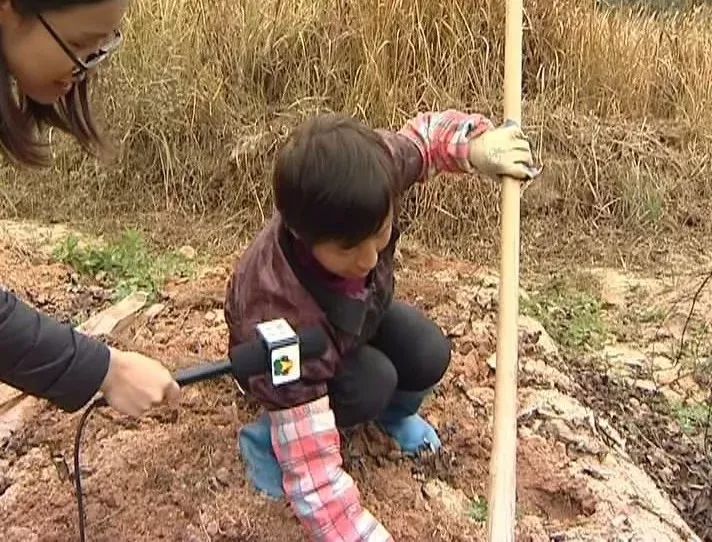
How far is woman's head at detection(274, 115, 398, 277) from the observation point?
75.0 inches

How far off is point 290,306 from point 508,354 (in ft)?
1.28

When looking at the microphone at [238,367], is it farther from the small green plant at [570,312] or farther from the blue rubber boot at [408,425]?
the small green plant at [570,312]

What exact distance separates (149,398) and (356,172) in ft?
1.64

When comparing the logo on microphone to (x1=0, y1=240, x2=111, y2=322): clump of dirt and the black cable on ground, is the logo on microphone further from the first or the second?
(x1=0, y1=240, x2=111, y2=322): clump of dirt

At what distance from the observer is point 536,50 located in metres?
4.23

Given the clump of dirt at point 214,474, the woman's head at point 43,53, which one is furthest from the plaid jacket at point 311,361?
the woman's head at point 43,53

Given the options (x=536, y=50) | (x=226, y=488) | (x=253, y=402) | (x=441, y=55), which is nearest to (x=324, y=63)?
(x=441, y=55)

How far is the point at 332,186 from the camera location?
6.24 ft

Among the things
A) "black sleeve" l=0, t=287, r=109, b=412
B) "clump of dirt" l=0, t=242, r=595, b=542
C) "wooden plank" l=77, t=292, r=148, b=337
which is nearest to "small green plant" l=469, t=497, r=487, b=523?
"clump of dirt" l=0, t=242, r=595, b=542

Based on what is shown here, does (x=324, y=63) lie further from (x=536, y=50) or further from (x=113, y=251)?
(x=113, y=251)

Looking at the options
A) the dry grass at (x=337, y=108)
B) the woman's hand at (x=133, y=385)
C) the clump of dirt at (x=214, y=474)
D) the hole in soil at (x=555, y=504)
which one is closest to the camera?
the woman's hand at (x=133, y=385)

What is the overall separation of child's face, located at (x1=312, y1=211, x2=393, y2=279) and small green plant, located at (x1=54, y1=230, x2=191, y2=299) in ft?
4.04

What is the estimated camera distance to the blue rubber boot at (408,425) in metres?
2.41

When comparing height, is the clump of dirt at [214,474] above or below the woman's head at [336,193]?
below
